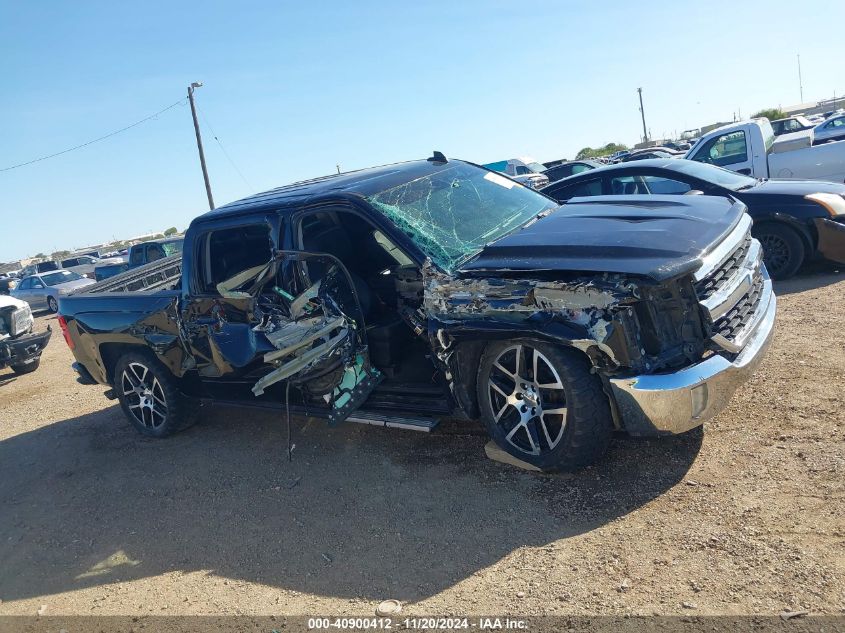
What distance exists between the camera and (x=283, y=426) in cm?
575

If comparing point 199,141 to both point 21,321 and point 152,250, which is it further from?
point 21,321

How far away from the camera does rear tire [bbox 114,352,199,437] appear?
5.68 m

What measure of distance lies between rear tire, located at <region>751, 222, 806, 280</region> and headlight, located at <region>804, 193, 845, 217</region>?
380 mm

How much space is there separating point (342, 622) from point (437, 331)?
5.49 feet

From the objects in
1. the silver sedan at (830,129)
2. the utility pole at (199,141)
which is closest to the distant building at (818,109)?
the silver sedan at (830,129)

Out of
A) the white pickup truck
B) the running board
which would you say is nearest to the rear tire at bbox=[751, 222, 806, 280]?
the white pickup truck

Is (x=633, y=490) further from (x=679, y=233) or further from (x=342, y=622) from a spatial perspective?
(x=342, y=622)

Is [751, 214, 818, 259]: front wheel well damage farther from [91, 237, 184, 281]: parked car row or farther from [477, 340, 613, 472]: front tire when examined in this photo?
[91, 237, 184, 281]: parked car row

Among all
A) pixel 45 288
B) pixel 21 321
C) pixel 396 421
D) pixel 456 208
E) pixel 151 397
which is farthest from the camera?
pixel 45 288

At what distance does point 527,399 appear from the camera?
3697 millimetres

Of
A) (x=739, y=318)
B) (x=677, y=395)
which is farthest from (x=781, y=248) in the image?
(x=677, y=395)

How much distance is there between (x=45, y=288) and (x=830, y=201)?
21.7 metres

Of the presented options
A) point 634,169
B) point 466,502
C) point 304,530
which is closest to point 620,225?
point 466,502

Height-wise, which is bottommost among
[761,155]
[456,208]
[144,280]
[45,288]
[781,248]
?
[781,248]
